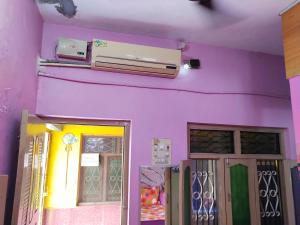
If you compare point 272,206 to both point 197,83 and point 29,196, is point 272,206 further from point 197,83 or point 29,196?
point 29,196

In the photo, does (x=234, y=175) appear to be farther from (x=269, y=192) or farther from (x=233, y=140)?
(x=269, y=192)

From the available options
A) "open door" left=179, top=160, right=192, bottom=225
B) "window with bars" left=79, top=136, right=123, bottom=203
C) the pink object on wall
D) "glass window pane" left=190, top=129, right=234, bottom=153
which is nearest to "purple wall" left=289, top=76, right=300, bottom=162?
"open door" left=179, top=160, right=192, bottom=225

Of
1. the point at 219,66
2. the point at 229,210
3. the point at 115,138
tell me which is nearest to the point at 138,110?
the point at 219,66

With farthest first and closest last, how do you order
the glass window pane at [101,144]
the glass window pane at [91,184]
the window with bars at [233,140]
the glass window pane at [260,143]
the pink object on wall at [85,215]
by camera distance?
1. the glass window pane at [101,144]
2. the glass window pane at [91,184]
3. the pink object on wall at [85,215]
4. the glass window pane at [260,143]
5. the window with bars at [233,140]

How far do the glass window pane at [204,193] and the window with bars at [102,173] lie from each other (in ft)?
8.71

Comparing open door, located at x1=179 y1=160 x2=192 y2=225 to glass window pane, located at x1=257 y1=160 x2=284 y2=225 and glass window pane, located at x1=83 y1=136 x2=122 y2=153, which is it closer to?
glass window pane, located at x1=257 y1=160 x2=284 y2=225

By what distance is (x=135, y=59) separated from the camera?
249 cm

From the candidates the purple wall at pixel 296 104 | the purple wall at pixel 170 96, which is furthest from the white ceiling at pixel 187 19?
the purple wall at pixel 296 104

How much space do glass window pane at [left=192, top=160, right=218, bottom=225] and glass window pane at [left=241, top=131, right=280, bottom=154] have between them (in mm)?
440

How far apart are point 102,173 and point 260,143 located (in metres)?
3.35

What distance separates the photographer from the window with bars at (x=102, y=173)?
5238 mm

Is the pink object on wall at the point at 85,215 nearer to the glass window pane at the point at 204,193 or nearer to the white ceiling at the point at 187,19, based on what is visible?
the glass window pane at the point at 204,193

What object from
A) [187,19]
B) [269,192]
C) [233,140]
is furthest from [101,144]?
[187,19]

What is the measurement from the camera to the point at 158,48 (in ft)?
8.48
